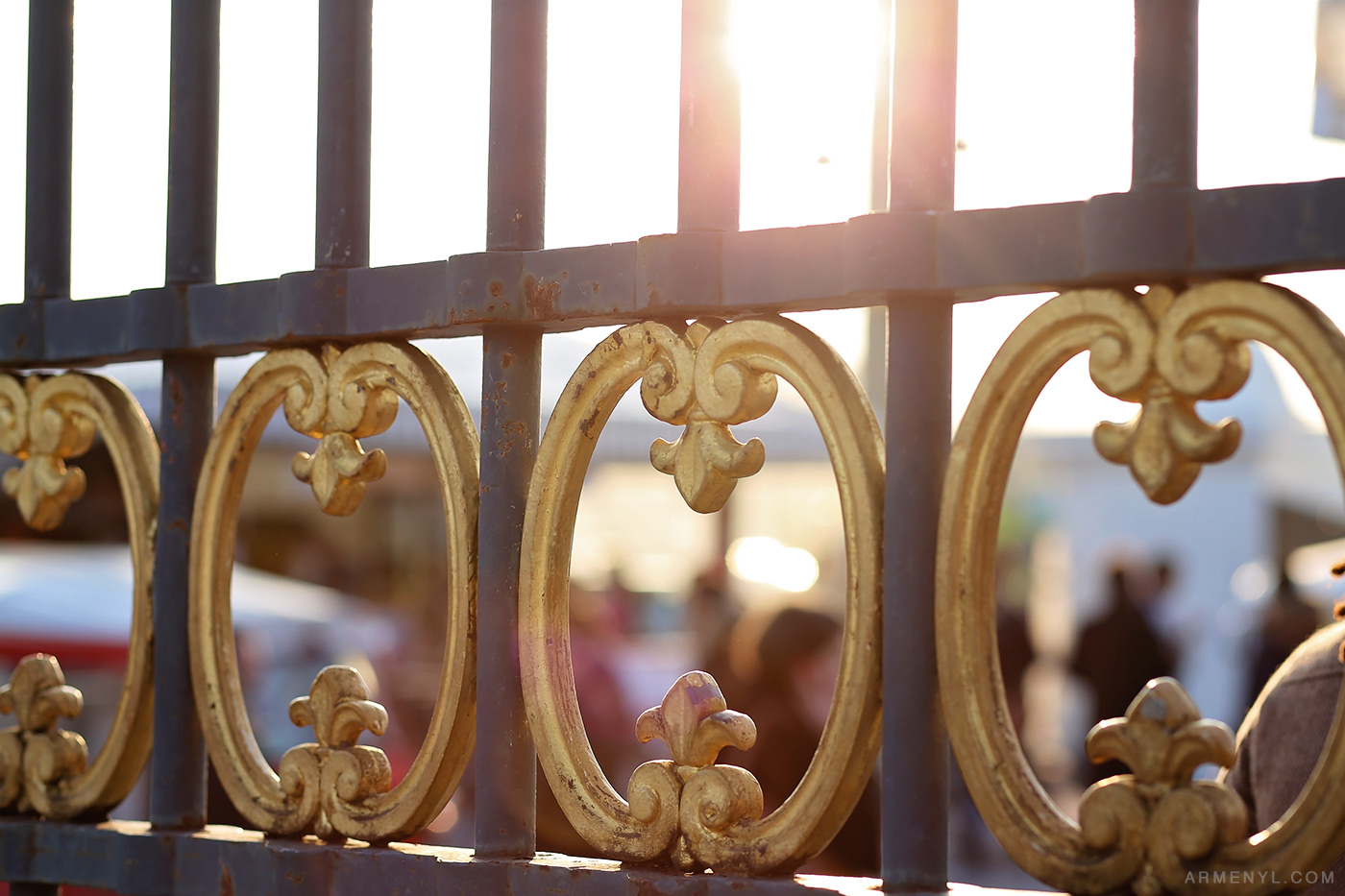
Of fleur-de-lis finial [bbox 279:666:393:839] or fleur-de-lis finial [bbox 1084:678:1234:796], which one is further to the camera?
fleur-de-lis finial [bbox 279:666:393:839]

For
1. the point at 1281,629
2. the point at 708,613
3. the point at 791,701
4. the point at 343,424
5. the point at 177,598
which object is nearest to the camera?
the point at 343,424

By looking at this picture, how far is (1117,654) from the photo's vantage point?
812 cm

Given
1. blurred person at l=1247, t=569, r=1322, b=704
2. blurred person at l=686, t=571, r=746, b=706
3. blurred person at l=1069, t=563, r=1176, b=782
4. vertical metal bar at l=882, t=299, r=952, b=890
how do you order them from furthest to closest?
blurred person at l=1069, t=563, r=1176, b=782, blurred person at l=1247, t=569, r=1322, b=704, blurred person at l=686, t=571, r=746, b=706, vertical metal bar at l=882, t=299, r=952, b=890

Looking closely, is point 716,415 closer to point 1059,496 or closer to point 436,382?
point 436,382

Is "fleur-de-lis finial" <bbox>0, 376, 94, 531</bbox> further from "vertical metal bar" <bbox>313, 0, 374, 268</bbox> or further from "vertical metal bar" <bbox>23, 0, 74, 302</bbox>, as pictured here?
"vertical metal bar" <bbox>313, 0, 374, 268</bbox>

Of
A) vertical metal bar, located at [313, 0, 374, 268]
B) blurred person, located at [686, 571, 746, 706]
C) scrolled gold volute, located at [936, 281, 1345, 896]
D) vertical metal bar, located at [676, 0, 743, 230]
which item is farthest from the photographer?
blurred person, located at [686, 571, 746, 706]

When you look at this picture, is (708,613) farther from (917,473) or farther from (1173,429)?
(1173,429)

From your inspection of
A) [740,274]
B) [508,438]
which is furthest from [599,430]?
[740,274]

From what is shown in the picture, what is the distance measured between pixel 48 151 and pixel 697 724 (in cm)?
94

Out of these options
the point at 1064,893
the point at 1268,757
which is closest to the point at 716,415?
the point at 1064,893

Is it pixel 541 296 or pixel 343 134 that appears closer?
pixel 541 296

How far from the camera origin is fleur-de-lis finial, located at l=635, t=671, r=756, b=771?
1062mm

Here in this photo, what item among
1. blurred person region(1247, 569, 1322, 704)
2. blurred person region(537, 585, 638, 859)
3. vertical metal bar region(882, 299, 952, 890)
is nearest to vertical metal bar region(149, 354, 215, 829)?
vertical metal bar region(882, 299, 952, 890)

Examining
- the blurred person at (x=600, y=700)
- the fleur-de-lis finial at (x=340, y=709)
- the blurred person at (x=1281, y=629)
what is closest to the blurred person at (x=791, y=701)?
the blurred person at (x=600, y=700)
